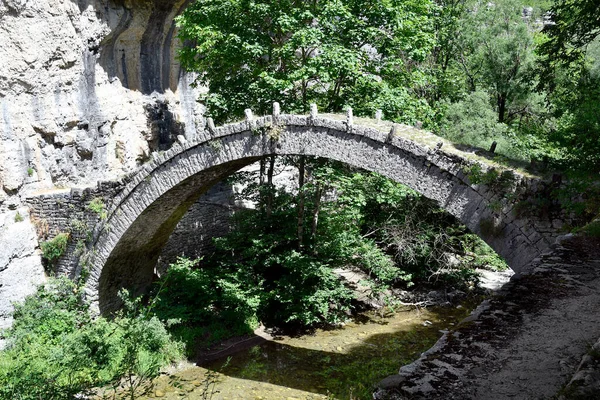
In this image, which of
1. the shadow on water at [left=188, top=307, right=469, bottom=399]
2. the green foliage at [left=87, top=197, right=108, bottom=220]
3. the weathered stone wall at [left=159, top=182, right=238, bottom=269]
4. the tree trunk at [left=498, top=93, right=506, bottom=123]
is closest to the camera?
the shadow on water at [left=188, top=307, right=469, bottom=399]

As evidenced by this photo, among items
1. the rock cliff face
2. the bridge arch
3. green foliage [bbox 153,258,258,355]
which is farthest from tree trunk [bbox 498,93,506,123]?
green foliage [bbox 153,258,258,355]

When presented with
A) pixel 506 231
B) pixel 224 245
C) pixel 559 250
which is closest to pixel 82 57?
pixel 224 245

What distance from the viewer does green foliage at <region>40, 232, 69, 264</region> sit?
36.7ft

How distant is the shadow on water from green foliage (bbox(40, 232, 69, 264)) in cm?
395

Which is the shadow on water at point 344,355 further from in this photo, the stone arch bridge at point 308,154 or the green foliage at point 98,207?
the green foliage at point 98,207

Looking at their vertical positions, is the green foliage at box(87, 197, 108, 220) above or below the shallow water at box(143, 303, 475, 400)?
above

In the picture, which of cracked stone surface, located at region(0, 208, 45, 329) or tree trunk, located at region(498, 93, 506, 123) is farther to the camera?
tree trunk, located at region(498, 93, 506, 123)

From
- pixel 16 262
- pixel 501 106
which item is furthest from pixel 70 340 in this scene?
pixel 501 106

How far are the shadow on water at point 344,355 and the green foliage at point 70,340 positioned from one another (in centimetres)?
135

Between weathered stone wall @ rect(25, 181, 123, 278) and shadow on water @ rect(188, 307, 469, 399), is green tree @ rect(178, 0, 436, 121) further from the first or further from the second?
shadow on water @ rect(188, 307, 469, 399)

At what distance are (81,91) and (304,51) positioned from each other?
17.7 ft

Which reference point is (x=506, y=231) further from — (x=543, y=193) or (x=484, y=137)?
(x=484, y=137)

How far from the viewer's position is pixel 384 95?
10.6m

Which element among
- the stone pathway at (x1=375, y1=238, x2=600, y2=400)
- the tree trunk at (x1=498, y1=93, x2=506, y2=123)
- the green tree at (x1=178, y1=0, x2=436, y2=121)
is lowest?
the stone pathway at (x1=375, y1=238, x2=600, y2=400)
